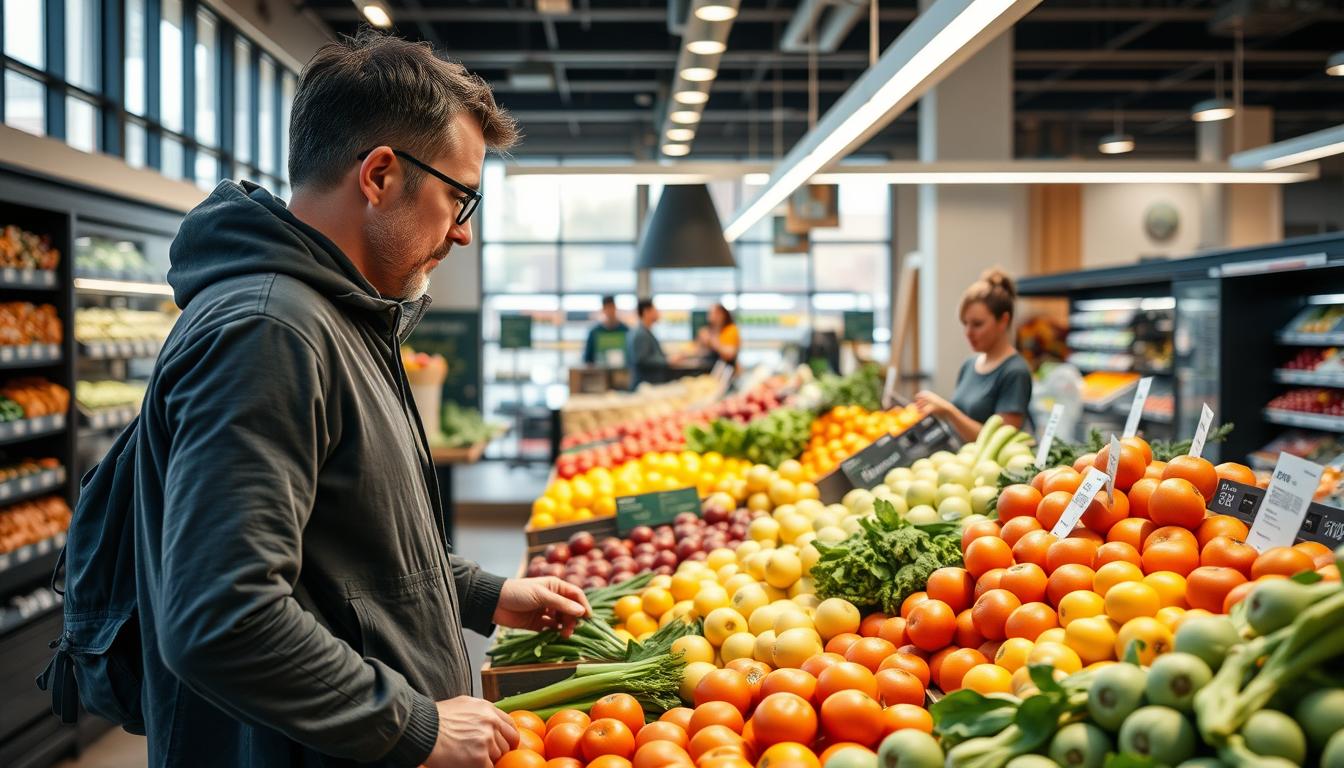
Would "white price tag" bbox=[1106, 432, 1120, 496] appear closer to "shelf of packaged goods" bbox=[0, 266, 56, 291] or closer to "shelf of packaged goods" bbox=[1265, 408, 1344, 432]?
"shelf of packaged goods" bbox=[0, 266, 56, 291]

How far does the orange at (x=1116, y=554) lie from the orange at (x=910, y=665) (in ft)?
1.16

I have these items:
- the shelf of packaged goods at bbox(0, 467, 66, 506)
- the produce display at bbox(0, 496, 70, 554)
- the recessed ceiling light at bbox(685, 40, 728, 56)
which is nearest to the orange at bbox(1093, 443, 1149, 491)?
the produce display at bbox(0, 496, 70, 554)

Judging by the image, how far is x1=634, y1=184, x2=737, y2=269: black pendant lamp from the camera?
8.84m

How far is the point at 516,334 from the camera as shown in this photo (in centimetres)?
1338

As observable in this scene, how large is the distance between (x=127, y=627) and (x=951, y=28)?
2.00m

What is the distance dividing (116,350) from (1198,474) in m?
5.10

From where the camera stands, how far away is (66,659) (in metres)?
1.62

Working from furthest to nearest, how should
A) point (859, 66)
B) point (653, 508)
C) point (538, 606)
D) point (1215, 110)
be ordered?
point (859, 66)
point (1215, 110)
point (653, 508)
point (538, 606)

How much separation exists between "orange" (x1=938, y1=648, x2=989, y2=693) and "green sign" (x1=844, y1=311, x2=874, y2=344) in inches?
409

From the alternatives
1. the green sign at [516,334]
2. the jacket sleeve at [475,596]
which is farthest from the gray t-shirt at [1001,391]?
the green sign at [516,334]

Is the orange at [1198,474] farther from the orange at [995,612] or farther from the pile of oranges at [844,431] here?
the pile of oranges at [844,431]

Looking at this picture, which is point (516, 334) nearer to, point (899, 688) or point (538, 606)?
point (538, 606)

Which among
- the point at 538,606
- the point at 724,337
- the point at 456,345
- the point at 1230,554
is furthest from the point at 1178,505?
the point at 456,345

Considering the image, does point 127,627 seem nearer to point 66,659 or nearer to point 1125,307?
point 66,659
